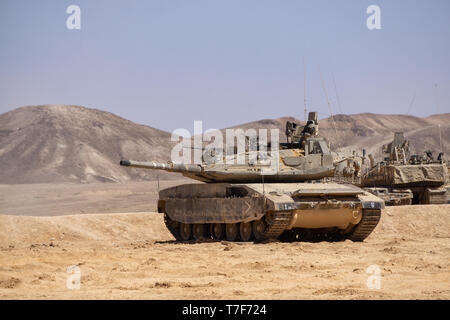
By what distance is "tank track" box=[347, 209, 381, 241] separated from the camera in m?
19.0

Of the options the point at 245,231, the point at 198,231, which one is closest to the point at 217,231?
the point at 198,231

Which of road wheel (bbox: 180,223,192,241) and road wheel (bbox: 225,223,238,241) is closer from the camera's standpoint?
road wheel (bbox: 225,223,238,241)

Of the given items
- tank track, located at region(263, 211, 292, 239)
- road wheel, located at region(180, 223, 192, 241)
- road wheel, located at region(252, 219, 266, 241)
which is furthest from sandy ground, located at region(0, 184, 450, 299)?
road wheel, located at region(180, 223, 192, 241)

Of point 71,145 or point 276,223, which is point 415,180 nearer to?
point 276,223

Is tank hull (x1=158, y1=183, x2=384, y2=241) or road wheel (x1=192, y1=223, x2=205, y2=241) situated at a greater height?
tank hull (x1=158, y1=183, x2=384, y2=241)

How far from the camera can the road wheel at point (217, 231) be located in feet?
65.8

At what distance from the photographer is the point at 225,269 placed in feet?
44.1

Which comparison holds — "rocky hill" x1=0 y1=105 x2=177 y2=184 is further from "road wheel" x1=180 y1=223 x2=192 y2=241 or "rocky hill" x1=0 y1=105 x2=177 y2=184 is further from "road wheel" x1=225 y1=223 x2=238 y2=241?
"road wheel" x1=225 y1=223 x2=238 y2=241

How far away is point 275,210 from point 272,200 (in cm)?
27

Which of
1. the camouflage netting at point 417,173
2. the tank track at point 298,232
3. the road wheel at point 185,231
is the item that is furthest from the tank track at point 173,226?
the camouflage netting at point 417,173

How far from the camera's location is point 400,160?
33250mm

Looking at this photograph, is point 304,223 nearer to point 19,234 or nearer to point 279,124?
point 19,234

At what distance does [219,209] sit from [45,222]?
6724mm

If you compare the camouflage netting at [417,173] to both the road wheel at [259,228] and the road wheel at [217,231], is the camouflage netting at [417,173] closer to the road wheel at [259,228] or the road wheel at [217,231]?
the road wheel at [217,231]
